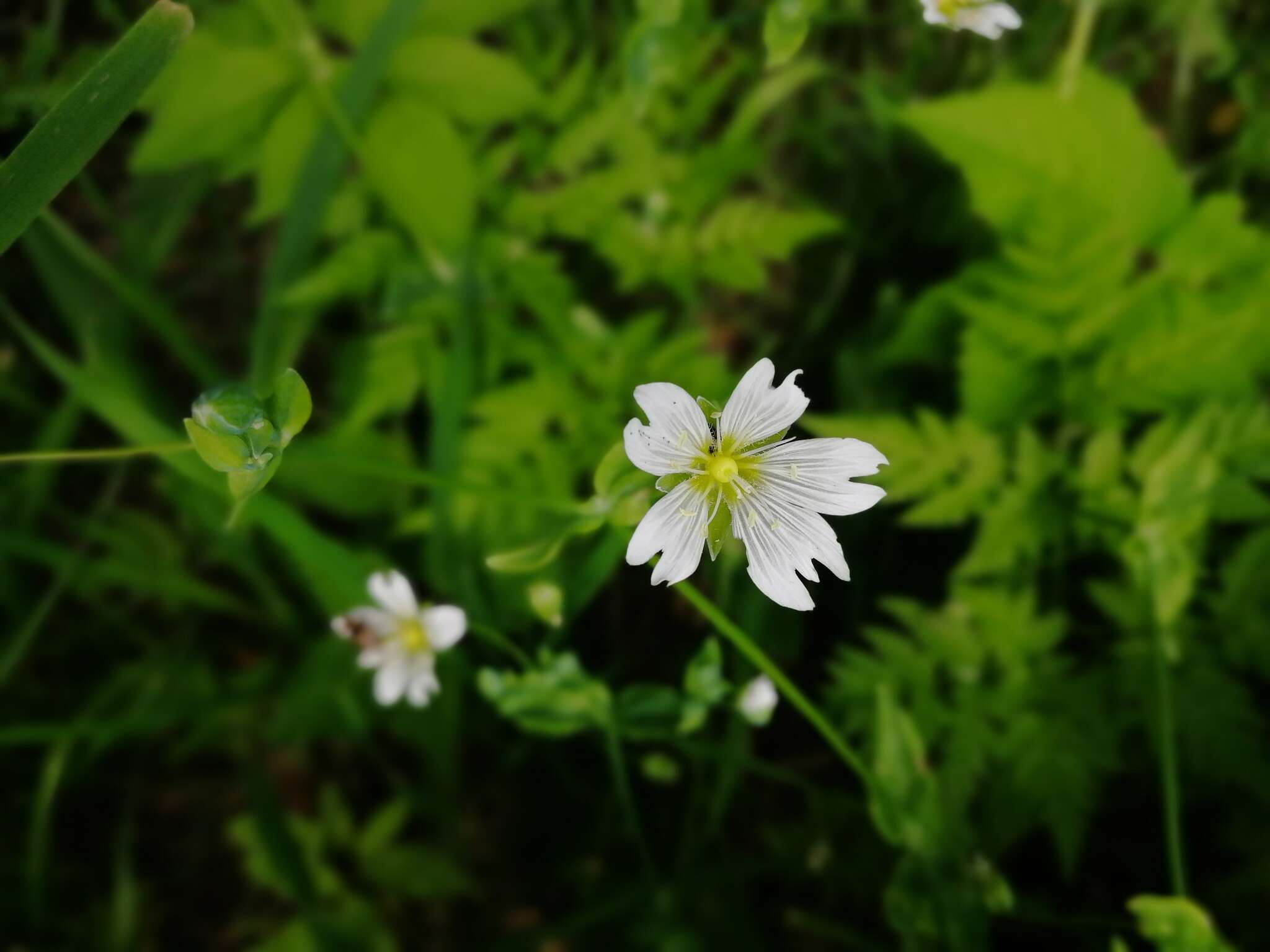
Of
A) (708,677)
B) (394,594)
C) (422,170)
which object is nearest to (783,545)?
(708,677)

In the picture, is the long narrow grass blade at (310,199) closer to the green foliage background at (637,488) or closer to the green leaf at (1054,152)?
the green foliage background at (637,488)

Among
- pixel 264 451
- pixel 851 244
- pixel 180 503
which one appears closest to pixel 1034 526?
pixel 851 244

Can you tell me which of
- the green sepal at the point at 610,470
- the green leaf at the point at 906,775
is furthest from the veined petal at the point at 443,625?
the green leaf at the point at 906,775

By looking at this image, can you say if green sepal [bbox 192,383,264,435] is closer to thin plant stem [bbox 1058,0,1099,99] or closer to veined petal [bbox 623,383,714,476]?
veined petal [bbox 623,383,714,476]

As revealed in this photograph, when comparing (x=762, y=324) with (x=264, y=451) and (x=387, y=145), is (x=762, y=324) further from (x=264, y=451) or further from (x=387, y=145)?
(x=264, y=451)

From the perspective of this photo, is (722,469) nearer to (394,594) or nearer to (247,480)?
(247,480)
